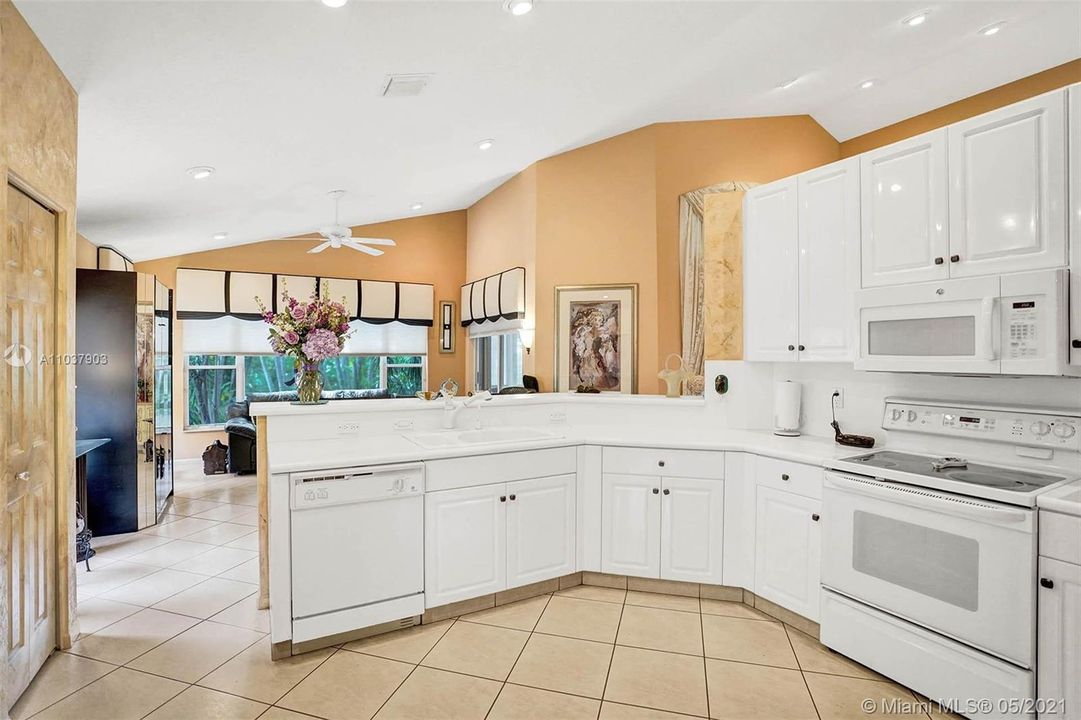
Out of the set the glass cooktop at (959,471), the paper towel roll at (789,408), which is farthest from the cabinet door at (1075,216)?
the paper towel roll at (789,408)

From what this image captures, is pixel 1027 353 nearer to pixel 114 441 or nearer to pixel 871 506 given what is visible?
pixel 871 506

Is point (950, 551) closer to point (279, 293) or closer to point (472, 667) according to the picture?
point (472, 667)

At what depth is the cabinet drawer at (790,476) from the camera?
2.66 metres

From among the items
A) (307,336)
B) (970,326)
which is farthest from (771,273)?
(307,336)

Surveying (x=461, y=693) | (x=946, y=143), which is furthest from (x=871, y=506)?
(x=461, y=693)

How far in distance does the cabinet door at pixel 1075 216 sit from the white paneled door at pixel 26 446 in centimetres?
393

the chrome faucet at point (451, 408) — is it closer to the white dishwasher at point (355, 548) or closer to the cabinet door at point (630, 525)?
the white dishwasher at point (355, 548)

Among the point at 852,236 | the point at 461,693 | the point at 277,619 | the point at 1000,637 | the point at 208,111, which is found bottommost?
the point at 461,693

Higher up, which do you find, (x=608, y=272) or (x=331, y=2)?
(x=331, y=2)

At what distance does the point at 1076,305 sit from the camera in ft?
6.96

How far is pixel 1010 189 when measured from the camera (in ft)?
7.48

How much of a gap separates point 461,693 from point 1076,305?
9.38 ft

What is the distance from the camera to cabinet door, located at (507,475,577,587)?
298 centimetres

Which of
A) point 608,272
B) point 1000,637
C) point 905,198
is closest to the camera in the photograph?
point 1000,637
